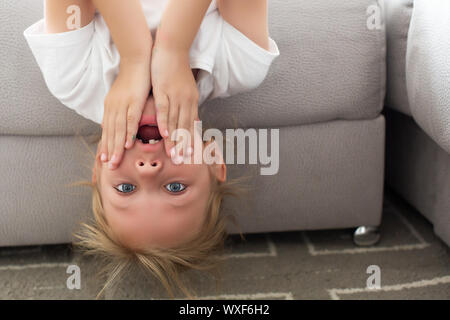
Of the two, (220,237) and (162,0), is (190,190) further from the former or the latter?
(162,0)

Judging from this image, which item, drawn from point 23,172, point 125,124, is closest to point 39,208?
point 23,172

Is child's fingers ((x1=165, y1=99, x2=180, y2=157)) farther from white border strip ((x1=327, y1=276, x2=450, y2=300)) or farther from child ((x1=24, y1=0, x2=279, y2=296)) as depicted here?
white border strip ((x1=327, y1=276, x2=450, y2=300))

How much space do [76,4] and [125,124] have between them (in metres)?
0.21

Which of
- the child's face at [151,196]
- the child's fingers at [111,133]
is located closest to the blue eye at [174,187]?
the child's face at [151,196]

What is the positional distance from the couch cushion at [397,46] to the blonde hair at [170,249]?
37 centimetres

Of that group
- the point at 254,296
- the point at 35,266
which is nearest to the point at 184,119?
the point at 254,296

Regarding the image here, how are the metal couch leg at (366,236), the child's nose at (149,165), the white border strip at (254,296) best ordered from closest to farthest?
the child's nose at (149,165)
the white border strip at (254,296)
the metal couch leg at (366,236)

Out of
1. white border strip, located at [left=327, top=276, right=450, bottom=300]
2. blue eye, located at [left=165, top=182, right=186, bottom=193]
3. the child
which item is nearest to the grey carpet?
white border strip, located at [left=327, top=276, right=450, bottom=300]

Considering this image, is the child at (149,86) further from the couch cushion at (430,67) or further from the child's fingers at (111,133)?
the couch cushion at (430,67)

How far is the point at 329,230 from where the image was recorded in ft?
3.64

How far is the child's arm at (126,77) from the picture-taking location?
2.52 feet

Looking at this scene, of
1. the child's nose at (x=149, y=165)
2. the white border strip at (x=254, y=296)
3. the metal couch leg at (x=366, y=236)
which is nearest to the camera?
the child's nose at (x=149, y=165)

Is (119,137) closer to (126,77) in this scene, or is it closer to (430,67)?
(126,77)

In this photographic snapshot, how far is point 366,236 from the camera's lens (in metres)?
1.03
